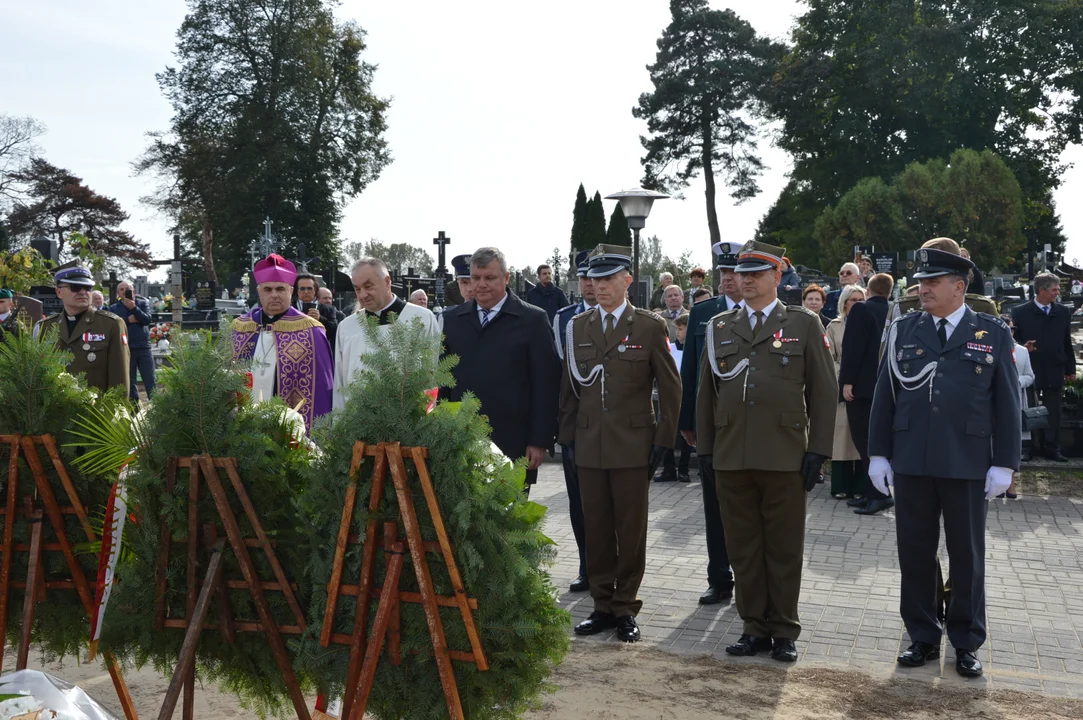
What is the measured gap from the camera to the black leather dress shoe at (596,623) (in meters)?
5.86

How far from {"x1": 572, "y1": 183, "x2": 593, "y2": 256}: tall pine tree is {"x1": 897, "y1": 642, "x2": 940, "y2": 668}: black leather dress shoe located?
50889 mm

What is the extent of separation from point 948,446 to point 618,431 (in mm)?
1703

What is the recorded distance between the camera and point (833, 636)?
19.0ft

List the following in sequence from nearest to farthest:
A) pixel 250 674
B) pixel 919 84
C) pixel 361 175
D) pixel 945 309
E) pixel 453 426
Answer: pixel 453 426 < pixel 250 674 < pixel 945 309 < pixel 919 84 < pixel 361 175

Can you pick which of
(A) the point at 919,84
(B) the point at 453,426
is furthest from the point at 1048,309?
(A) the point at 919,84

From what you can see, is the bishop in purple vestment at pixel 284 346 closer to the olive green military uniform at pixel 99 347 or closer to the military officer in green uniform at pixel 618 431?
the military officer in green uniform at pixel 618 431

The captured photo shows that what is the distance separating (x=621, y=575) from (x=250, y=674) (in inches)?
96.7

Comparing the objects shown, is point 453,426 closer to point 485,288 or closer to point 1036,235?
point 485,288

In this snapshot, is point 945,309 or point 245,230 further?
point 245,230

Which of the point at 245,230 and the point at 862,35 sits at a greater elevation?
the point at 862,35

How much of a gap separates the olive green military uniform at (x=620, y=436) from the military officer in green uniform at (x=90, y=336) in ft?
15.5

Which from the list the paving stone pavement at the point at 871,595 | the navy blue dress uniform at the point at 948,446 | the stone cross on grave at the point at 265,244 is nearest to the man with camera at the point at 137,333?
the paving stone pavement at the point at 871,595

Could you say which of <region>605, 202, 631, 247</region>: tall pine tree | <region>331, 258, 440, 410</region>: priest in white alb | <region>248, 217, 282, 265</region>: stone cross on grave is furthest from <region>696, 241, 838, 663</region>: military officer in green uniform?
<region>605, 202, 631, 247</region>: tall pine tree

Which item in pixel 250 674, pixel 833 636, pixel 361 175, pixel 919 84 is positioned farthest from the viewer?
pixel 361 175
